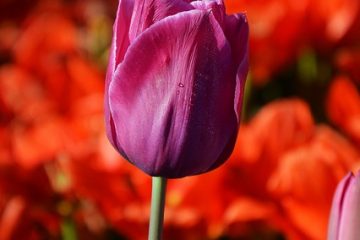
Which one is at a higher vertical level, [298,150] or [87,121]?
[298,150]

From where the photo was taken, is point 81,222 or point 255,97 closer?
point 81,222

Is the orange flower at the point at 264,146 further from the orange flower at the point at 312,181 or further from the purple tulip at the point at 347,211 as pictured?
the purple tulip at the point at 347,211

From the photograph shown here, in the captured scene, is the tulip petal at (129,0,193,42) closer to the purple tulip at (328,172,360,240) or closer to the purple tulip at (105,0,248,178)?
the purple tulip at (105,0,248,178)

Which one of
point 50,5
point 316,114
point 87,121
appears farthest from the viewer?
point 50,5

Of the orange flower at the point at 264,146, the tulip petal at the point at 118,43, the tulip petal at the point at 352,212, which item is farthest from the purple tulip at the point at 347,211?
the orange flower at the point at 264,146

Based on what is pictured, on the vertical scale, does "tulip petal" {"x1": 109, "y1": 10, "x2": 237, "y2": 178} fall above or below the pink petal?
above

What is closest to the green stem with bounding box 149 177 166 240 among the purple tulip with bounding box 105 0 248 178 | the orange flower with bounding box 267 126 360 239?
the purple tulip with bounding box 105 0 248 178

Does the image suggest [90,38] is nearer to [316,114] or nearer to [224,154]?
[316,114]

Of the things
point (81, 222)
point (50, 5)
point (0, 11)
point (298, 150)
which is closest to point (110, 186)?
point (81, 222)
